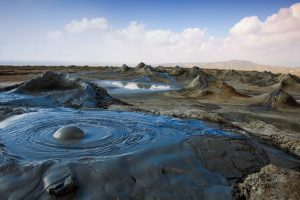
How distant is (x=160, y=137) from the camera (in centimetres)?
468

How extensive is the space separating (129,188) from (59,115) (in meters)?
3.07

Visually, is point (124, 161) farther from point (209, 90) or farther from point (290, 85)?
point (290, 85)

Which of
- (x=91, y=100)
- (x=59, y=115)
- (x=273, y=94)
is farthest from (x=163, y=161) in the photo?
(x=273, y=94)

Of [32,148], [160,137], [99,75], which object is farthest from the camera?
[99,75]

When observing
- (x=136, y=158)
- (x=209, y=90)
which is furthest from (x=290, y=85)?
(x=136, y=158)

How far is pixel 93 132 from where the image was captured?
16.1 ft

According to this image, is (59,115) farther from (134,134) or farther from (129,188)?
(129,188)

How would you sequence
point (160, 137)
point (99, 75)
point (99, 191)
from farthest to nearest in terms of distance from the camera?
point (99, 75) → point (160, 137) → point (99, 191)

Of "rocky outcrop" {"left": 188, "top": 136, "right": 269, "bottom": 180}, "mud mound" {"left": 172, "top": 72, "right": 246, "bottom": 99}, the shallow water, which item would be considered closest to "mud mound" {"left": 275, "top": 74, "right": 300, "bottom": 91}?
the shallow water

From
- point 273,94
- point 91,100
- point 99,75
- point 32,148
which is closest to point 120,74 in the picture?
point 99,75

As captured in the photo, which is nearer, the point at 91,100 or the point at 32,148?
the point at 32,148

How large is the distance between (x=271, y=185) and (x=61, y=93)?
19.8 ft

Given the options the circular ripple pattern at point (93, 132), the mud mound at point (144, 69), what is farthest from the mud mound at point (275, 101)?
the mud mound at point (144, 69)

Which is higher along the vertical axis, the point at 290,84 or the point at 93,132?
the point at 93,132
